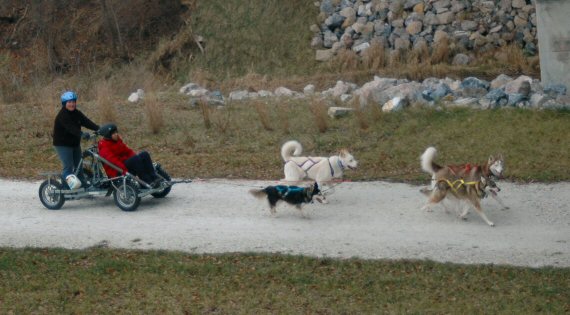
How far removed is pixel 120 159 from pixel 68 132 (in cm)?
90

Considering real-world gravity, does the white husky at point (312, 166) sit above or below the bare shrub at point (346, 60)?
below

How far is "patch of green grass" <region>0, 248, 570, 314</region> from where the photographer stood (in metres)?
9.60

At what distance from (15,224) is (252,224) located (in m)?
3.43

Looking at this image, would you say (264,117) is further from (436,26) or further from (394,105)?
(436,26)

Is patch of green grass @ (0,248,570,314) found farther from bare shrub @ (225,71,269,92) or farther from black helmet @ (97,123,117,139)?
bare shrub @ (225,71,269,92)

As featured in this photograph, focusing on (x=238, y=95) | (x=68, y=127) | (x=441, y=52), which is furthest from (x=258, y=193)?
(x=441, y=52)

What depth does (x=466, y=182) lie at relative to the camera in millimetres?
12195

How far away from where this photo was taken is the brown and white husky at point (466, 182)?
12180 mm

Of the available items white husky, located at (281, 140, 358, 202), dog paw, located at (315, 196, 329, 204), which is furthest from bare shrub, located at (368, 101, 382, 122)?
dog paw, located at (315, 196, 329, 204)

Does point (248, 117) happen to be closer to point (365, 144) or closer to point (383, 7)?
point (365, 144)

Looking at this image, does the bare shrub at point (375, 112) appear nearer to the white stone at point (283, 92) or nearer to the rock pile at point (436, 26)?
the white stone at point (283, 92)

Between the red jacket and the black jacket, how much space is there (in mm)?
411

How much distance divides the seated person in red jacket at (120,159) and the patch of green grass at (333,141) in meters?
2.43

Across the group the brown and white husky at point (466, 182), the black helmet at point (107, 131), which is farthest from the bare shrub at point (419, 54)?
the black helmet at point (107, 131)
